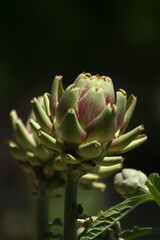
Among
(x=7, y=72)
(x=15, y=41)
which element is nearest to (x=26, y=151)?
(x=7, y=72)

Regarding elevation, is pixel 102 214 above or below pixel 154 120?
below

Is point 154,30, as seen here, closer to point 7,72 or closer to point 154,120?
point 154,120

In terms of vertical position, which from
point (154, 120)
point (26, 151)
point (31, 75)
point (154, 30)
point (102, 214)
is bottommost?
point (102, 214)

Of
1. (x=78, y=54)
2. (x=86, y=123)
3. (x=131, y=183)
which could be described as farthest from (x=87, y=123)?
(x=78, y=54)

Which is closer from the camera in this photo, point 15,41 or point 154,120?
point 15,41

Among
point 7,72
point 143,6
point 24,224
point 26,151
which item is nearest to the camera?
point 26,151

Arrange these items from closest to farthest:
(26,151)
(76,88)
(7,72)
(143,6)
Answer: (76,88)
(26,151)
(7,72)
(143,6)
